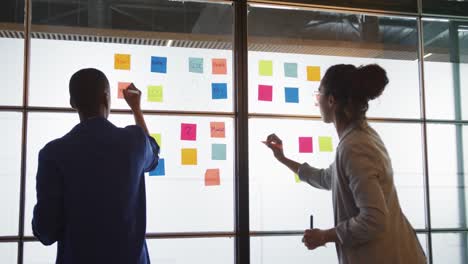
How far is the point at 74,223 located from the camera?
1.44 metres

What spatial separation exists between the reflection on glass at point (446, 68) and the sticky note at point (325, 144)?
0.69 metres

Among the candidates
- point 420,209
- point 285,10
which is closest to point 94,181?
point 285,10

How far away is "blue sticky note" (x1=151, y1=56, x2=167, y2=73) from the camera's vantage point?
2.43m

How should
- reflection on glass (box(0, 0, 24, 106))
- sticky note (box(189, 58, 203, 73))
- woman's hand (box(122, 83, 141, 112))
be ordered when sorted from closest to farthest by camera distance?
woman's hand (box(122, 83, 141, 112))
reflection on glass (box(0, 0, 24, 106))
sticky note (box(189, 58, 203, 73))

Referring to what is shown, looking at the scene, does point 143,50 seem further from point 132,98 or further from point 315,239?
point 315,239

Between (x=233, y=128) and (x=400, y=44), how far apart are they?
4.17 feet

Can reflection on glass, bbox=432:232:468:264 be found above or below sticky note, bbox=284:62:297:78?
below

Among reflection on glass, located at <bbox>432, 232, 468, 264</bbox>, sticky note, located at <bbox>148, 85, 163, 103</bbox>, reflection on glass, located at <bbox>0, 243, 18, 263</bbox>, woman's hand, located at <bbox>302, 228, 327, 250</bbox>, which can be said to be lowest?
reflection on glass, located at <bbox>432, 232, 468, 264</bbox>

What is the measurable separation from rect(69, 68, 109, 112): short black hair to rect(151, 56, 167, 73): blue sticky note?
88 cm

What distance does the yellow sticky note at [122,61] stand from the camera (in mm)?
2396

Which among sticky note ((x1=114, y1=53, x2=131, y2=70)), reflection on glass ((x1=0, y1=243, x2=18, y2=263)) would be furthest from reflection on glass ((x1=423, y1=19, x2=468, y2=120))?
reflection on glass ((x1=0, y1=243, x2=18, y2=263))

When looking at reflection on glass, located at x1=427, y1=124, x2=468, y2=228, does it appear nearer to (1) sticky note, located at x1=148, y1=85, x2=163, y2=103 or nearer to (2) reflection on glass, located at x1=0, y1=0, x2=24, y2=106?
(1) sticky note, located at x1=148, y1=85, x2=163, y2=103

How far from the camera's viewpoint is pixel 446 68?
2.97 m

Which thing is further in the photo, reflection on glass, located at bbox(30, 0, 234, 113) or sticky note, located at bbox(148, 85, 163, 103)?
sticky note, located at bbox(148, 85, 163, 103)
